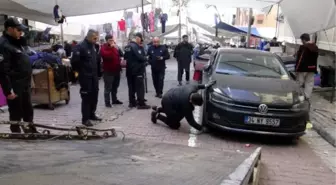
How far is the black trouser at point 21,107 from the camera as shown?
518 centimetres

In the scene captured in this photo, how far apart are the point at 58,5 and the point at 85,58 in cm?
657

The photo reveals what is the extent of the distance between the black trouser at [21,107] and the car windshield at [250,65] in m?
3.75

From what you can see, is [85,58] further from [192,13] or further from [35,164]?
[192,13]

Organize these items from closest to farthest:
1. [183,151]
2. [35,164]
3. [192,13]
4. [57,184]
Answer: [57,184]
[35,164]
[183,151]
[192,13]

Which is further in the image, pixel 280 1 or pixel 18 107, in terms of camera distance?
pixel 280 1

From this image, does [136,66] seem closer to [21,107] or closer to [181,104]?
[181,104]

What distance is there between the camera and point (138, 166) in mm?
2865

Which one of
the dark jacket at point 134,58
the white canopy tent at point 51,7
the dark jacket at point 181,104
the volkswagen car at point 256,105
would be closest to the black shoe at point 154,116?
the dark jacket at point 181,104

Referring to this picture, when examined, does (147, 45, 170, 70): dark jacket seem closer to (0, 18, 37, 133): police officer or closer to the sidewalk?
the sidewalk

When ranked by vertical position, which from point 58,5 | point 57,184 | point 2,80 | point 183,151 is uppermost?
point 58,5

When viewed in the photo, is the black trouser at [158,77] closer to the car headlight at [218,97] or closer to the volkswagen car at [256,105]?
the volkswagen car at [256,105]

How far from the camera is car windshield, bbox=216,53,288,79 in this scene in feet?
24.2

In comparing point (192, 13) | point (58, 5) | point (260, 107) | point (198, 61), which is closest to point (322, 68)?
point (198, 61)

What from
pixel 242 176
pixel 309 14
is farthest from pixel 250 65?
pixel 242 176
